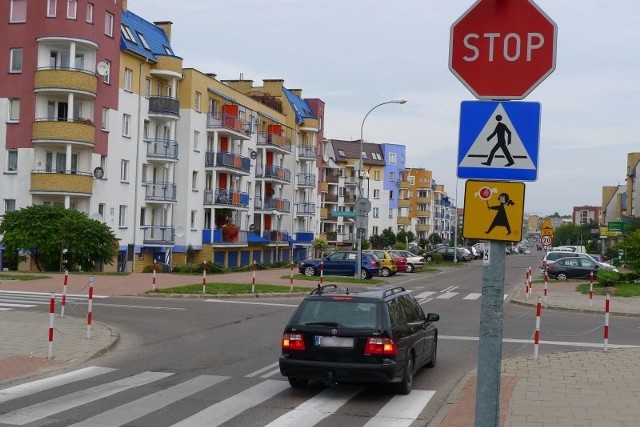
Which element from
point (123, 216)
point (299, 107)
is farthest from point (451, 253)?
point (123, 216)

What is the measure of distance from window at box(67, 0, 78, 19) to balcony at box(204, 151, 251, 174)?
15.1m

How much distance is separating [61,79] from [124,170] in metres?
7.03

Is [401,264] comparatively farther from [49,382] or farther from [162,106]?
[49,382]

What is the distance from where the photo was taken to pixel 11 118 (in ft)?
136

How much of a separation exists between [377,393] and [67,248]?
91.3ft

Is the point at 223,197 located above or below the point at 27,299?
above

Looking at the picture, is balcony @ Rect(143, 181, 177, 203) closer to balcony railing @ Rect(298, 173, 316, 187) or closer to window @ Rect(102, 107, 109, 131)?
window @ Rect(102, 107, 109, 131)

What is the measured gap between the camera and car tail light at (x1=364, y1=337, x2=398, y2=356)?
10.1 metres

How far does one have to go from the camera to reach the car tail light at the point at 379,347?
33.1 feet

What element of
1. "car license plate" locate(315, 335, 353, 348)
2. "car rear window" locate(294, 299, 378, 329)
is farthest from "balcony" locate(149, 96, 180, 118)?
"car license plate" locate(315, 335, 353, 348)

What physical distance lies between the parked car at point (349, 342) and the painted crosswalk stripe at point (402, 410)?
0.23m

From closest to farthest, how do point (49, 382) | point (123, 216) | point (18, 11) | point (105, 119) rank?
point (49, 382) < point (18, 11) < point (105, 119) < point (123, 216)

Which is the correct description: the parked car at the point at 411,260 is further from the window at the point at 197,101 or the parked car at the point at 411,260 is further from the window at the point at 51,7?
the window at the point at 51,7

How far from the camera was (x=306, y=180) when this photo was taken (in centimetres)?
7331
